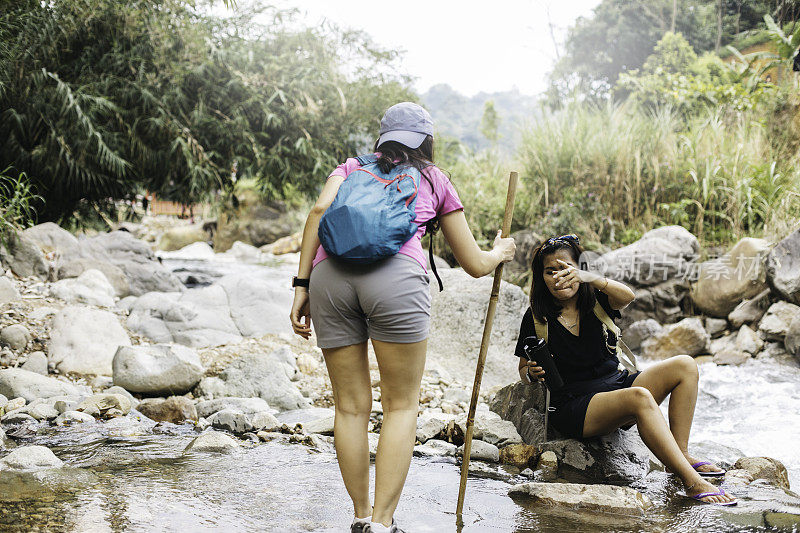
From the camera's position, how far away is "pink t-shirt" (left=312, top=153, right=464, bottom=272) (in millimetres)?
2303

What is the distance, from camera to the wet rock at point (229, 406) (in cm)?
466

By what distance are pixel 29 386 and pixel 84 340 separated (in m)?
1.08

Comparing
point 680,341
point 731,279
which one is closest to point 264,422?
point 680,341

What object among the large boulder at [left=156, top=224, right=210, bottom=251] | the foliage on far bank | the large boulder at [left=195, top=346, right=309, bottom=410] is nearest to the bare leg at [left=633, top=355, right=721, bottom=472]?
the large boulder at [left=195, top=346, right=309, bottom=410]

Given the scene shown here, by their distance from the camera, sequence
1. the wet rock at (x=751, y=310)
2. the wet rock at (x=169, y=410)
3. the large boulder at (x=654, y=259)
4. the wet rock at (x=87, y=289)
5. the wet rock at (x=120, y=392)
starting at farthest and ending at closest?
the large boulder at (x=654, y=259) < the wet rock at (x=751, y=310) < the wet rock at (x=87, y=289) < the wet rock at (x=120, y=392) < the wet rock at (x=169, y=410)

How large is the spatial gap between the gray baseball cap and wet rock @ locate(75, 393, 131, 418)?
3.17 meters

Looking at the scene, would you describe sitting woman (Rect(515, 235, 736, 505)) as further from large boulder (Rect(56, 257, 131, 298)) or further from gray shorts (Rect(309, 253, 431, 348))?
large boulder (Rect(56, 257, 131, 298))

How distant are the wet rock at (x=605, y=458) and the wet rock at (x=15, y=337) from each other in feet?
15.6

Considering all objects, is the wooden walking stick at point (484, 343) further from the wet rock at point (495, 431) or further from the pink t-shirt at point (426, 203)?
the wet rock at point (495, 431)

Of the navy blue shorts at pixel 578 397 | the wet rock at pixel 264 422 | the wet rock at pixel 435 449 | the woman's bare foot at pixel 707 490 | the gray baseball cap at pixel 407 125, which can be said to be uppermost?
the gray baseball cap at pixel 407 125

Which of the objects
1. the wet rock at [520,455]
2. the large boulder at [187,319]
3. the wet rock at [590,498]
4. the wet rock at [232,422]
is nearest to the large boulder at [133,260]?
the large boulder at [187,319]

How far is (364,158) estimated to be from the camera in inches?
95.5

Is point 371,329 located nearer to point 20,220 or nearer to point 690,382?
point 690,382

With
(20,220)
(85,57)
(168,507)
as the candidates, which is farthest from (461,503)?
(85,57)
